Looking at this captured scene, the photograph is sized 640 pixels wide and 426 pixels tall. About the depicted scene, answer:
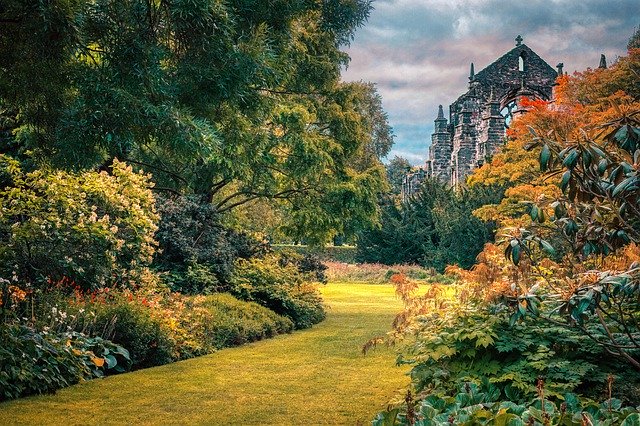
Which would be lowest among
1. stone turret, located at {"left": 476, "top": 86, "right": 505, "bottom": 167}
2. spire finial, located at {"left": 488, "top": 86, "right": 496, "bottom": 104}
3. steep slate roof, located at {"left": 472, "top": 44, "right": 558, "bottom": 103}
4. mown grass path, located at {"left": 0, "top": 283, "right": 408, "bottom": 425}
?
mown grass path, located at {"left": 0, "top": 283, "right": 408, "bottom": 425}

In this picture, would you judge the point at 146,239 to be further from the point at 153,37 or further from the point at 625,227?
the point at 625,227

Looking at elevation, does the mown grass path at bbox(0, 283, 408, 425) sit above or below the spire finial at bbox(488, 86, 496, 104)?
below

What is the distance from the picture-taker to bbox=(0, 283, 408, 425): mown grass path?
23.0ft

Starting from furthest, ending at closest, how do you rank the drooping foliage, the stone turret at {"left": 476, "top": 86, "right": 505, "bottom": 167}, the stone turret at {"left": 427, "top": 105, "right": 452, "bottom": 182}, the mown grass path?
the stone turret at {"left": 427, "top": 105, "right": 452, "bottom": 182} → the stone turret at {"left": 476, "top": 86, "right": 505, "bottom": 167} → the drooping foliage → the mown grass path

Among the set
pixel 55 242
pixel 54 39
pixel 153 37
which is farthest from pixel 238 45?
pixel 55 242

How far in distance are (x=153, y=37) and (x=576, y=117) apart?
17391mm

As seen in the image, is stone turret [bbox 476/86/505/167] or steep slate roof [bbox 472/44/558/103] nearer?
stone turret [bbox 476/86/505/167]

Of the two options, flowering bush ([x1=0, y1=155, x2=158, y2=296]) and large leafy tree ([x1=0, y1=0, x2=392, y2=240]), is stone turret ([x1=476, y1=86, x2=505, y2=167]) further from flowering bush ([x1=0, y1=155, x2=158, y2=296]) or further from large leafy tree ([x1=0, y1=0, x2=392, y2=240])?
large leafy tree ([x1=0, y1=0, x2=392, y2=240])

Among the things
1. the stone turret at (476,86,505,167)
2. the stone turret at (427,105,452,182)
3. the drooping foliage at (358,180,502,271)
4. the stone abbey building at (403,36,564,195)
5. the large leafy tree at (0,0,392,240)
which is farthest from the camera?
the stone turret at (427,105,452,182)

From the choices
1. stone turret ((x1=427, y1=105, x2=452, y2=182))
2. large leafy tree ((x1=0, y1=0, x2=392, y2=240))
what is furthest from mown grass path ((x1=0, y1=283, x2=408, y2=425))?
stone turret ((x1=427, y1=105, x2=452, y2=182))

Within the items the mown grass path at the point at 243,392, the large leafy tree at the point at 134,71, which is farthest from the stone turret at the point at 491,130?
the large leafy tree at the point at 134,71

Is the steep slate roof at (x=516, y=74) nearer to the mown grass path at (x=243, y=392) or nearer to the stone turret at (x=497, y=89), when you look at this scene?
the stone turret at (x=497, y=89)

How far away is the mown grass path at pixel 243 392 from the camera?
7.00m

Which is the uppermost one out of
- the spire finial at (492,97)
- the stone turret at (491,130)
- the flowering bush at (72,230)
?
the spire finial at (492,97)
